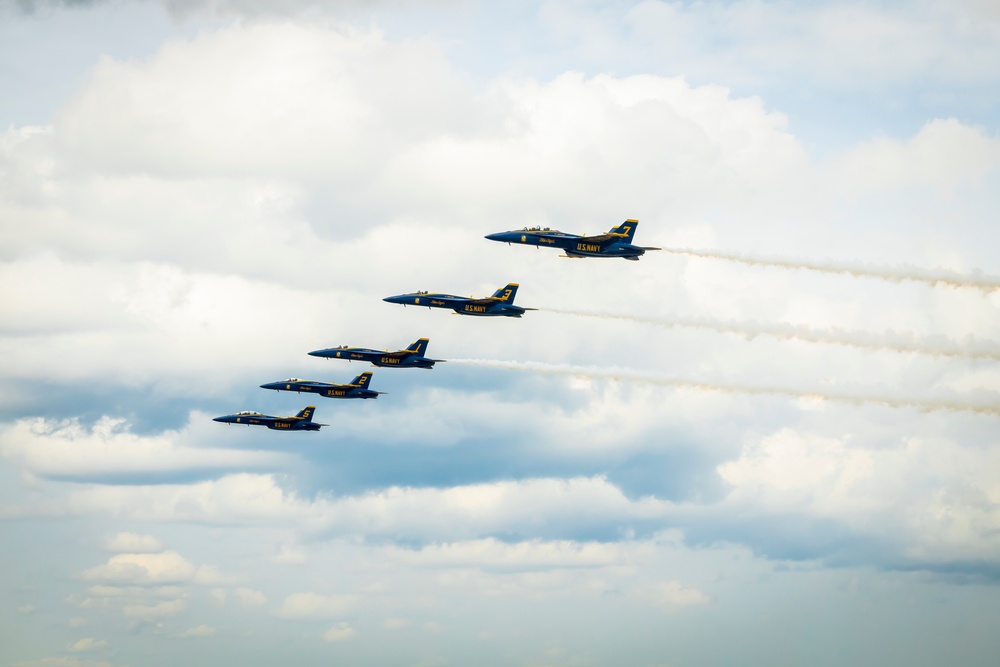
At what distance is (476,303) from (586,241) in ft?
69.0

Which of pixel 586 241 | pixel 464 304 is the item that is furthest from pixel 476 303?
pixel 586 241

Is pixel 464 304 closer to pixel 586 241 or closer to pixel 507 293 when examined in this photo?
pixel 507 293

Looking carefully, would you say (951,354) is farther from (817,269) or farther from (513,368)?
(513,368)

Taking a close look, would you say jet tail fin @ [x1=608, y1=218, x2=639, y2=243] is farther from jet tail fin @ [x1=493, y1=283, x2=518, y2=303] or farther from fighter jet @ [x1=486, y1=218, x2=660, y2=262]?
jet tail fin @ [x1=493, y1=283, x2=518, y2=303]

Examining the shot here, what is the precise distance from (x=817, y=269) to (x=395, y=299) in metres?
70.0

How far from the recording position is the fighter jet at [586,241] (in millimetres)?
173500

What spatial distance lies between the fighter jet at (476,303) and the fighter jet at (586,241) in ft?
28.2

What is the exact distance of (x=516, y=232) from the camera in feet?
600

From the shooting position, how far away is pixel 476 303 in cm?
18350

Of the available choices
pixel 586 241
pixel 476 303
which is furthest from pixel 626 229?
pixel 476 303

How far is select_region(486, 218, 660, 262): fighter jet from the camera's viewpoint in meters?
174

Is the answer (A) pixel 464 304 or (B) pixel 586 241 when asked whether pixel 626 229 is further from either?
(A) pixel 464 304

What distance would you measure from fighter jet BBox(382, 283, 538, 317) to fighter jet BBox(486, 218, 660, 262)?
28.2 feet

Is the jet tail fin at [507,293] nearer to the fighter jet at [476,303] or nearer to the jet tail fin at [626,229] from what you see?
the fighter jet at [476,303]
